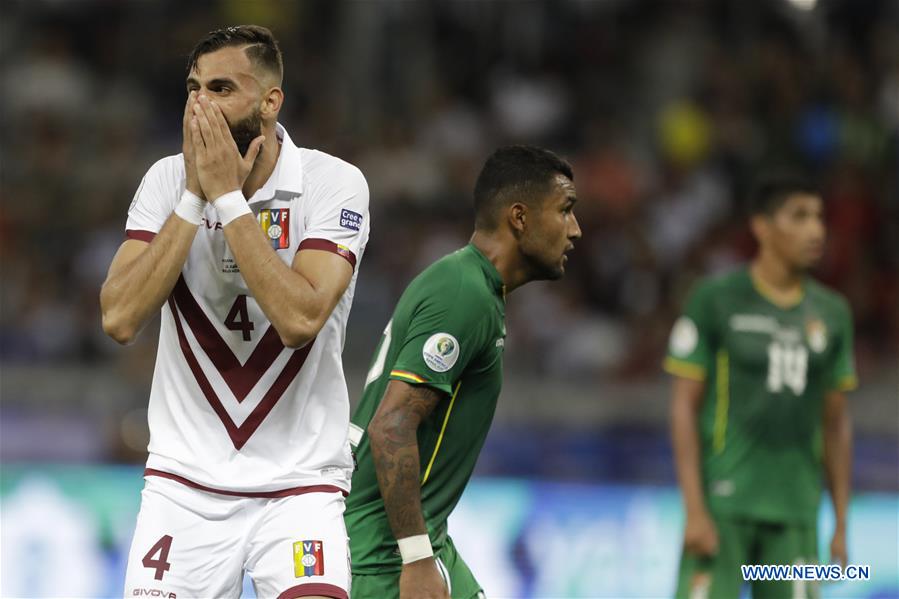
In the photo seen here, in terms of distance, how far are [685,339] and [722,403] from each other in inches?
14.1

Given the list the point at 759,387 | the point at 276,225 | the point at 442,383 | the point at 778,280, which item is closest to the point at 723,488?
the point at 759,387

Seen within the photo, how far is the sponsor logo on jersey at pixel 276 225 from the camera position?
431 centimetres

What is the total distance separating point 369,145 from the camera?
13.8 meters

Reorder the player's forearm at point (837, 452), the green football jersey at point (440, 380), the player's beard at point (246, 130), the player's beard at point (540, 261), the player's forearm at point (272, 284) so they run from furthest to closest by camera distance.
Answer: the player's forearm at point (837, 452) < the player's beard at point (540, 261) < the green football jersey at point (440, 380) < the player's beard at point (246, 130) < the player's forearm at point (272, 284)

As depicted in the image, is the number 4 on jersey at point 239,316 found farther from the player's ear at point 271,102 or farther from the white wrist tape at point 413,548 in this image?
the white wrist tape at point 413,548

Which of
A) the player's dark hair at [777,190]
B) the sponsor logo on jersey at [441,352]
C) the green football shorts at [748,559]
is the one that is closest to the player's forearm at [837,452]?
the green football shorts at [748,559]

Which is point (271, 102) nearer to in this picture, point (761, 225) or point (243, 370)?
point (243, 370)

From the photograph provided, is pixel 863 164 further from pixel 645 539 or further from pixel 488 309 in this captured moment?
pixel 488 309

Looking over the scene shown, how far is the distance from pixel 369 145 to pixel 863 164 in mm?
4687

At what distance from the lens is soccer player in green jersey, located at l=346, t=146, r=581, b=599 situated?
176 inches

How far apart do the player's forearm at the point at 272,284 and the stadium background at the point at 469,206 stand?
4.68 meters

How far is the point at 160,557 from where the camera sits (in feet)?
13.5

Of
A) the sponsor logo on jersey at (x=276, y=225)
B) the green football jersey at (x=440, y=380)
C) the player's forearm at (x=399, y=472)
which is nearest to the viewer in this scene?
the sponsor logo on jersey at (x=276, y=225)

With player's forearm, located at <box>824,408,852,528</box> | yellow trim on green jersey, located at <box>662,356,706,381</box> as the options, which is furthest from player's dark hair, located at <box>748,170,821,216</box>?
player's forearm, located at <box>824,408,852,528</box>
